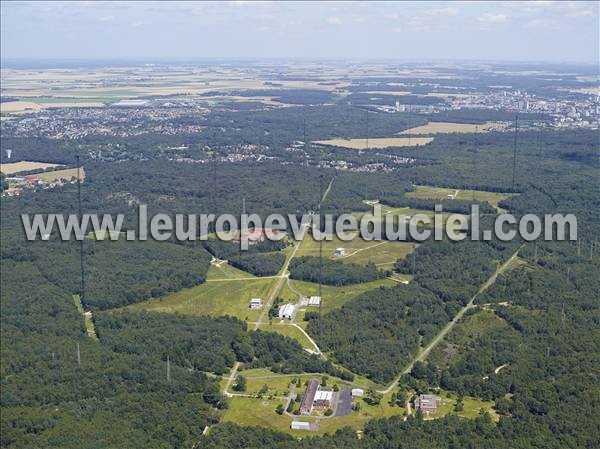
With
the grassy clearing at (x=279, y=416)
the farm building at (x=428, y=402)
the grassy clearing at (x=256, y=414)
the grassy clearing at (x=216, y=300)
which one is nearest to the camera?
the grassy clearing at (x=279, y=416)

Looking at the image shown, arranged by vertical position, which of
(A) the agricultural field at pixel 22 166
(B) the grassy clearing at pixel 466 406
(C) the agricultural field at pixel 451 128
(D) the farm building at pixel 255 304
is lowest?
(B) the grassy clearing at pixel 466 406

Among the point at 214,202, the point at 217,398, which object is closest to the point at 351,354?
the point at 217,398

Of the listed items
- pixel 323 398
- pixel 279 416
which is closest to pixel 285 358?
pixel 323 398

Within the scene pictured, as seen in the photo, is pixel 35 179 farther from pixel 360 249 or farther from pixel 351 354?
pixel 351 354

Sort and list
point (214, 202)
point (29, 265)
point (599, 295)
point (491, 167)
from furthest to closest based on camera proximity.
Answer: point (491, 167) → point (214, 202) → point (29, 265) → point (599, 295)

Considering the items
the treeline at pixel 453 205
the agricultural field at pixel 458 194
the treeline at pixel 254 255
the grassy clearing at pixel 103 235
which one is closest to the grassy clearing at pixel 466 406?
the treeline at pixel 254 255

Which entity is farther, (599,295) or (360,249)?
(360,249)

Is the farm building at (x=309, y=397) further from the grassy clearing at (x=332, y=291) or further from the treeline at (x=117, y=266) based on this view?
the treeline at (x=117, y=266)
